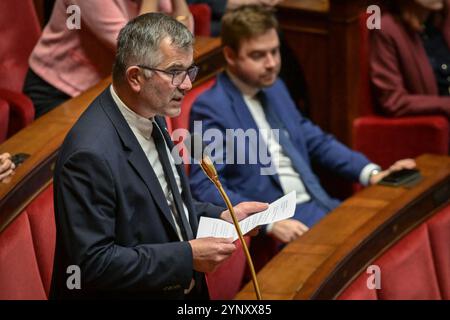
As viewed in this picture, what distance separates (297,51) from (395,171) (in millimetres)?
458

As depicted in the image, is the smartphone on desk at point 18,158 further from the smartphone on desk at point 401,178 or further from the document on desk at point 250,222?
the smartphone on desk at point 401,178

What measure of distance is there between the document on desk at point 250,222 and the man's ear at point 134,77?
0.11 metres

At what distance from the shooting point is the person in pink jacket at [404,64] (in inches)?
56.1

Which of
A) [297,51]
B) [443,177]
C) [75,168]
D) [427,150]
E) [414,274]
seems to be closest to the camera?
[75,168]

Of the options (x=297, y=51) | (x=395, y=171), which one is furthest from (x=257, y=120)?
(x=297, y=51)

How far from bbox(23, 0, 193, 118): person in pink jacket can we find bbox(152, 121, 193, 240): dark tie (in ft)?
0.92

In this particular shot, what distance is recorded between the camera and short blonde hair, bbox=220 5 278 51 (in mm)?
1158

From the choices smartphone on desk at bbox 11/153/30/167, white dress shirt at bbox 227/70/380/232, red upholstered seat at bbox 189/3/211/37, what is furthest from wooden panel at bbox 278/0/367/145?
smartphone on desk at bbox 11/153/30/167

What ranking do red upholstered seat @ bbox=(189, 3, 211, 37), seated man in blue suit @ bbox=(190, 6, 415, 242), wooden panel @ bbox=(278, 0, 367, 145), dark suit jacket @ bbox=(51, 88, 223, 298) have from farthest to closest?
wooden panel @ bbox=(278, 0, 367, 145) < red upholstered seat @ bbox=(189, 3, 211, 37) < seated man in blue suit @ bbox=(190, 6, 415, 242) < dark suit jacket @ bbox=(51, 88, 223, 298)

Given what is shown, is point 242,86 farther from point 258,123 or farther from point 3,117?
point 3,117

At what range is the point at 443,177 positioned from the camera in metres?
1.12

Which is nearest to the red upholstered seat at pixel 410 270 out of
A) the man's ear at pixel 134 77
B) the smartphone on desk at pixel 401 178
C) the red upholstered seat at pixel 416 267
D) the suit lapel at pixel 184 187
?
the red upholstered seat at pixel 416 267

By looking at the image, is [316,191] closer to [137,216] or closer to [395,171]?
[395,171]

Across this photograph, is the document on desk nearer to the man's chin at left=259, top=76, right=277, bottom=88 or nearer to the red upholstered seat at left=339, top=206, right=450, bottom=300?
the red upholstered seat at left=339, top=206, right=450, bottom=300
